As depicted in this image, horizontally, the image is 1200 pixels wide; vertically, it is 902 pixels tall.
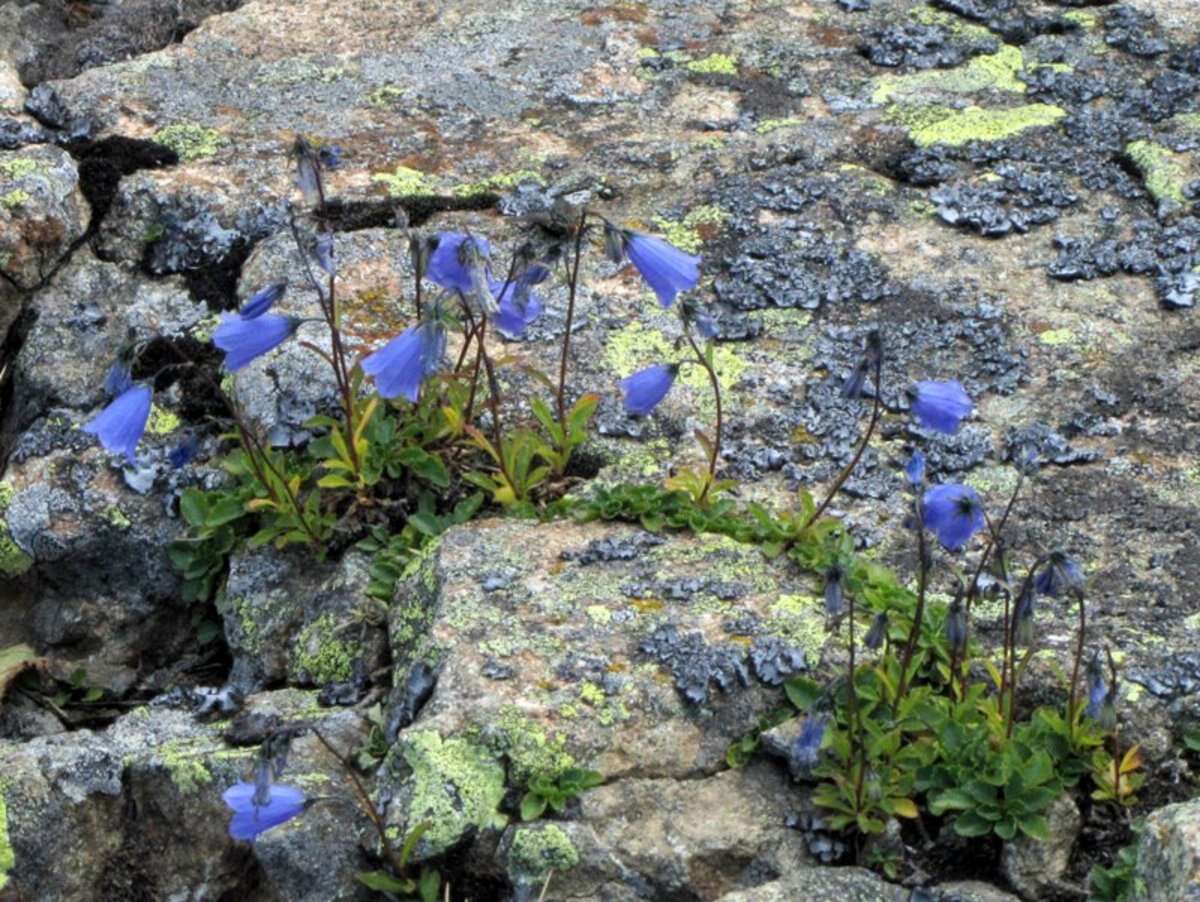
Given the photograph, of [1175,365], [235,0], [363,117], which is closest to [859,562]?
[1175,365]

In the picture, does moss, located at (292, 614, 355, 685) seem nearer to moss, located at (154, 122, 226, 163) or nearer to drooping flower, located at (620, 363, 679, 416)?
drooping flower, located at (620, 363, 679, 416)

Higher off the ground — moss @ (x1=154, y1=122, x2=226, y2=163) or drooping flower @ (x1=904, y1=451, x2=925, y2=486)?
moss @ (x1=154, y1=122, x2=226, y2=163)

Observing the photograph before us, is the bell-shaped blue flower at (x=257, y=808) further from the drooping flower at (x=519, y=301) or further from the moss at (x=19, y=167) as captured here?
the moss at (x=19, y=167)

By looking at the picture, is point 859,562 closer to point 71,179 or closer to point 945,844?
point 945,844

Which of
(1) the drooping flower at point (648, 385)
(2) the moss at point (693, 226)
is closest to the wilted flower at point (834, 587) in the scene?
(1) the drooping flower at point (648, 385)

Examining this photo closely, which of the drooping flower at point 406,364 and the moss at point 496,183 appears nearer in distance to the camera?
the drooping flower at point 406,364

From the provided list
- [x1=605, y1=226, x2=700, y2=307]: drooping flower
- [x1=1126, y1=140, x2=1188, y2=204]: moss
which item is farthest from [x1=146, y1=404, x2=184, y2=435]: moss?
[x1=1126, y1=140, x2=1188, y2=204]: moss
